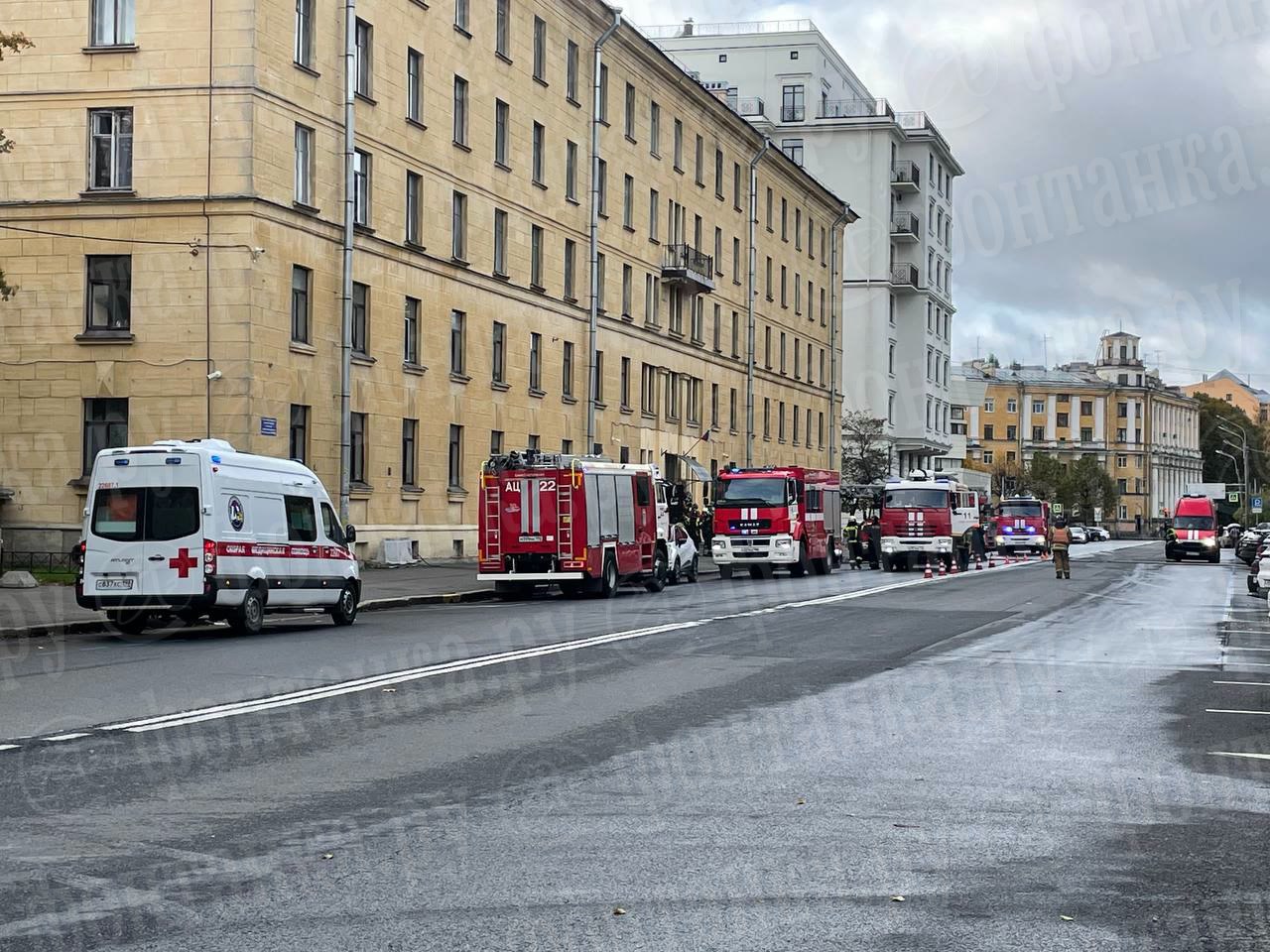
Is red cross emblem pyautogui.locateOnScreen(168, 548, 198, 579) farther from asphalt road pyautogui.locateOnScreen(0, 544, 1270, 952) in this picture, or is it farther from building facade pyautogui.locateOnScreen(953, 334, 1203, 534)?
building facade pyautogui.locateOnScreen(953, 334, 1203, 534)

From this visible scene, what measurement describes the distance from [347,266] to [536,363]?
11.6m

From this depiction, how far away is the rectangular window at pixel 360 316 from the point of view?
124ft

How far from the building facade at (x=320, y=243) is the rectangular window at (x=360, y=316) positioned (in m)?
0.06

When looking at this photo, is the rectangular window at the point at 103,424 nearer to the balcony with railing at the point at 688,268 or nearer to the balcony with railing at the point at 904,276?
the balcony with railing at the point at 688,268

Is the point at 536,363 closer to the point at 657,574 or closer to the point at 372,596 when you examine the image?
the point at 657,574

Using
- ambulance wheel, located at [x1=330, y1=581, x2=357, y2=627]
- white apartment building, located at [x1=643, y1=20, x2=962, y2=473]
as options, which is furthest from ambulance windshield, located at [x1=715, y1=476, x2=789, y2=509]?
white apartment building, located at [x1=643, y1=20, x2=962, y2=473]

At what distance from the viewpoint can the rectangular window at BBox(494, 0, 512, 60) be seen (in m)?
44.2

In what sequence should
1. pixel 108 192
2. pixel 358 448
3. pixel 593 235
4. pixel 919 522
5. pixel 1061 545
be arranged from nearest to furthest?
pixel 108 192, pixel 358 448, pixel 1061 545, pixel 919 522, pixel 593 235

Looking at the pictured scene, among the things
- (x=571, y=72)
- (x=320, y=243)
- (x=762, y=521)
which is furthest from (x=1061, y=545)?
(x=571, y=72)

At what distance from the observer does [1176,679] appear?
1507 cm

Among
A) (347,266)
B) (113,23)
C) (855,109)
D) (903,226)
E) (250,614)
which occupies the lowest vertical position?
(250,614)

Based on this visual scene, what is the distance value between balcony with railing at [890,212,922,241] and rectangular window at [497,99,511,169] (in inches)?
1933

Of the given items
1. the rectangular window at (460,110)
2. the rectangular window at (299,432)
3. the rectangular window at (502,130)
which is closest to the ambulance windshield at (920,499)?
the rectangular window at (502,130)

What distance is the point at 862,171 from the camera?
8862 centimetres
